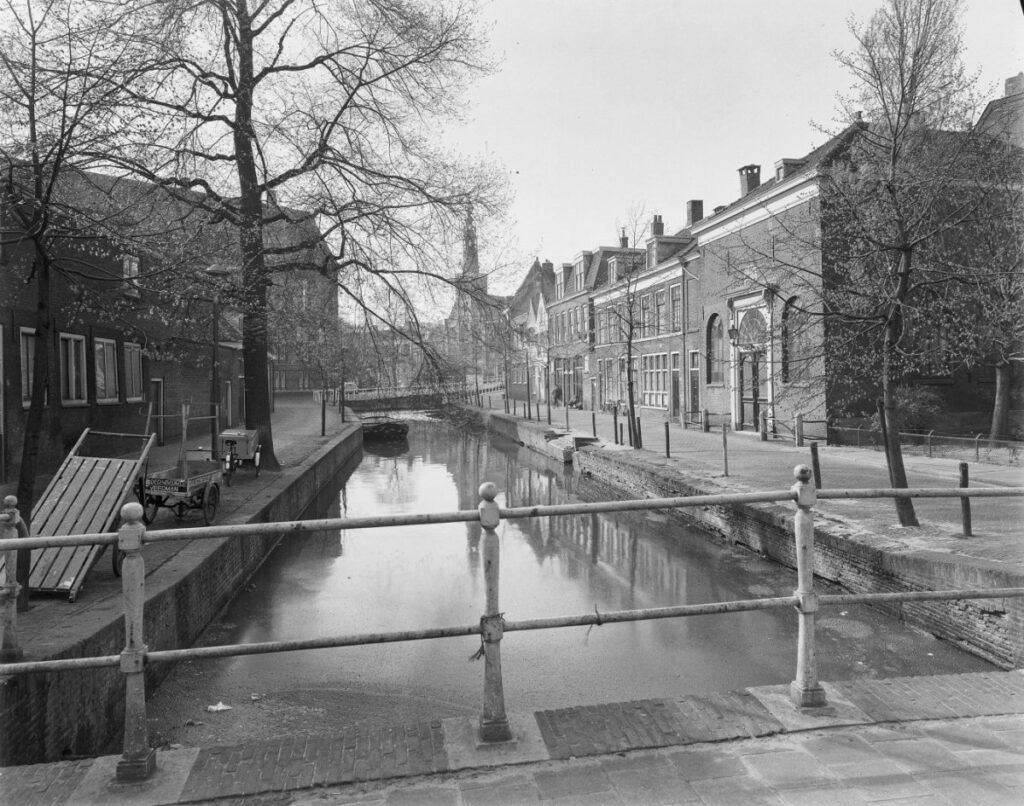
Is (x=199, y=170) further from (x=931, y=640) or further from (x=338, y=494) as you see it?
(x=931, y=640)

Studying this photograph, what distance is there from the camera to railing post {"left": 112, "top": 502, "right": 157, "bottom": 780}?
9.57 feet

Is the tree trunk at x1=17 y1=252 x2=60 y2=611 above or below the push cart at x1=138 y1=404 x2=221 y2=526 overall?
above

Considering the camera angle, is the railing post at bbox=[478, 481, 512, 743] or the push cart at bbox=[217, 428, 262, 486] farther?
the push cart at bbox=[217, 428, 262, 486]

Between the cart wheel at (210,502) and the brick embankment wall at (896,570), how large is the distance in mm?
7753

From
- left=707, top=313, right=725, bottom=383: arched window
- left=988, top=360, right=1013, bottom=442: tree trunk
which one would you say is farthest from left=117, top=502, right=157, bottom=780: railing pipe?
left=707, top=313, right=725, bottom=383: arched window

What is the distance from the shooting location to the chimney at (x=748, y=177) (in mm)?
28703

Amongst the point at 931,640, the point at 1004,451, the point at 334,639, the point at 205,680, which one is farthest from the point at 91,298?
the point at 1004,451

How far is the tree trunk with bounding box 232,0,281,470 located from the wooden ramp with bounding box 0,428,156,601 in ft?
18.6

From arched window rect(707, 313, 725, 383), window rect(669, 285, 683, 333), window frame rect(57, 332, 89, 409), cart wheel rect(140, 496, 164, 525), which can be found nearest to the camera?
cart wheel rect(140, 496, 164, 525)

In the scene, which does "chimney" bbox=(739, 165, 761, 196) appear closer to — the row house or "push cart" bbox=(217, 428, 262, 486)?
the row house

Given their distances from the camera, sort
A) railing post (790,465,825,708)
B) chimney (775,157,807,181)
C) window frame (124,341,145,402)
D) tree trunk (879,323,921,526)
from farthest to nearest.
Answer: chimney (775,157,807,181), window frame (124,341,145,402), tree trunk (879,323,921,526), railing post (790,465,825,708)

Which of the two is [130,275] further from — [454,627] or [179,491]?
[454,627]

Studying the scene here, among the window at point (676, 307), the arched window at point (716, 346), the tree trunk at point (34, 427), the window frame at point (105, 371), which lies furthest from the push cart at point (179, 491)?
the window at point (676, 307)

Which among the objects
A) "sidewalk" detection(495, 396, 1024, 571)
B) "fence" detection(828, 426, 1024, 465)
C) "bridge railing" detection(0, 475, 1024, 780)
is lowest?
"sidewalk" detection(495, 396, 1024, 571)
